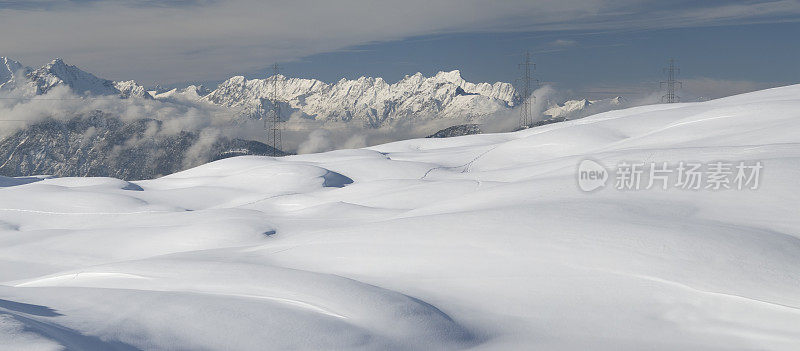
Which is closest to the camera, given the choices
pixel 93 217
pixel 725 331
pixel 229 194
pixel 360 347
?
pixel 360 347

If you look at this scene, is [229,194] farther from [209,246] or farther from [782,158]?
[782,158]

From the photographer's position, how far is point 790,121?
27.5 meters

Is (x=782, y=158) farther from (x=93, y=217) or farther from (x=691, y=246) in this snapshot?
(x=93, y=217)

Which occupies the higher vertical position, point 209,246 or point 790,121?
point 790,121

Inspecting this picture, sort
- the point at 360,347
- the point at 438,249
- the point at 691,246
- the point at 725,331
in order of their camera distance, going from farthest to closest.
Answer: the point at 438,249, the point at 691,246, the point at 725,331, the point at 360,347

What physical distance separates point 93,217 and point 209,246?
1524 cm

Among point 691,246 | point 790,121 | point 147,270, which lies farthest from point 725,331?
point 790,121

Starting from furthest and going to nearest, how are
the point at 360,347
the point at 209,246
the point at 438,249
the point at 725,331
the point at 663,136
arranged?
1. the point at 663,136
2. the point at 209,246
3. the point at 438,249
4. the point at 725,331
5. the point at 360,347

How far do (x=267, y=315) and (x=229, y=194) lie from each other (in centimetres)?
3778

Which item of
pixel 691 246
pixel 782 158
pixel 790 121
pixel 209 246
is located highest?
pixel 790 121

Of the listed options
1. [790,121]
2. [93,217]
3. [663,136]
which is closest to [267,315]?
[790,121]

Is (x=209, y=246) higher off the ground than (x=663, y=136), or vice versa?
(x=663, y=136)

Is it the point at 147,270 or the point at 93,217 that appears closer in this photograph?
the point at 147,270

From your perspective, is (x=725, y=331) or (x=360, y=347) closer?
(x=360, y=347)
